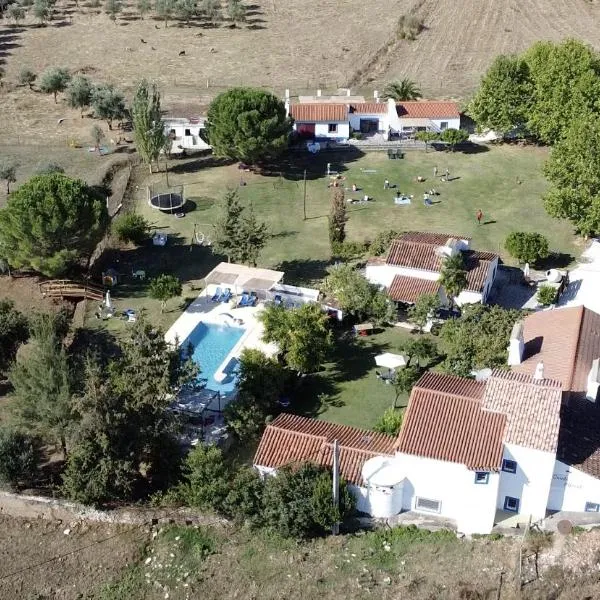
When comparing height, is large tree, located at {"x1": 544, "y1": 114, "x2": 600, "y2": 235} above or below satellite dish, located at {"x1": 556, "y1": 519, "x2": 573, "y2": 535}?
above

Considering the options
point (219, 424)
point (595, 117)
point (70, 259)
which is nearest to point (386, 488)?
point (219, 424)

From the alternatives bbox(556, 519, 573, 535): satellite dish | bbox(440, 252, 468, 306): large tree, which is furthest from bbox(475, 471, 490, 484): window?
bbox(440, 252, 468, 306): large tree

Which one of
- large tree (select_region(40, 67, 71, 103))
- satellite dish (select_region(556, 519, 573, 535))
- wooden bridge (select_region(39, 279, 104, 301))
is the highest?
large tree (select_region(40, 67, 71, 103))

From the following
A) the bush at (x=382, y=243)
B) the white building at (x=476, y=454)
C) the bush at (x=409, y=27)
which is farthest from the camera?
the bush at (x=409, y=27)

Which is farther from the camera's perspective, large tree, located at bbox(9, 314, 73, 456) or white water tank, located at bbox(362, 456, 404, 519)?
large tree, located at bbox(9, 314, 73, 456)

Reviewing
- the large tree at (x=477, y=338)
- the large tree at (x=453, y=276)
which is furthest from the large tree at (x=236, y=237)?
the large tree at (x=477, y=338)

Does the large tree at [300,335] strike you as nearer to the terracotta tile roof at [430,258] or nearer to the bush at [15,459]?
the terracotta tile roof at [430,258]

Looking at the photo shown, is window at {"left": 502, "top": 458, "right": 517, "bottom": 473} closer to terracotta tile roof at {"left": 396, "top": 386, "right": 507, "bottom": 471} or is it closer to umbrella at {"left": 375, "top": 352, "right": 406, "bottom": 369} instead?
terracotta tile roof at {"left": 396, "top": 386, "right": 507, "bottom": 471}
